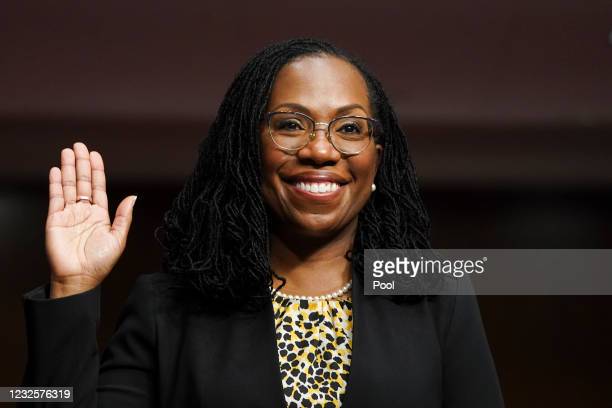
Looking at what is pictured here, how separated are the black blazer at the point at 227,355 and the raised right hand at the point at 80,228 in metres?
0.03

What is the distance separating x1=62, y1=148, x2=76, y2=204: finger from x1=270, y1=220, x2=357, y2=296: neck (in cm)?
31

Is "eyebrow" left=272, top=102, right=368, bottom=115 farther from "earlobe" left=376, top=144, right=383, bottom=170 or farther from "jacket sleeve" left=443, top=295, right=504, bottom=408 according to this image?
"jacket sleeve" left=443, top=295, right=504, bottom=408

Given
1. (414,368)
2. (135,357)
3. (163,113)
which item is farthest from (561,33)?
(135,357)

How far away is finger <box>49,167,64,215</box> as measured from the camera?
1.28m

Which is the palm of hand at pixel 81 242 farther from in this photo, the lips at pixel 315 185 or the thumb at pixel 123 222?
the lips at pixel 315 185

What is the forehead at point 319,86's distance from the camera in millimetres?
1293

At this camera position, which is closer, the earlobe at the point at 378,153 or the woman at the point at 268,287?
the woman at the point at 268,287

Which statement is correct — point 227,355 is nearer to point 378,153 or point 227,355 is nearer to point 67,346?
point 67,346

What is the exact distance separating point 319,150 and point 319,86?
102 mm

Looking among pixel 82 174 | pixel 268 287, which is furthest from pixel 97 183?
pixel 268 287

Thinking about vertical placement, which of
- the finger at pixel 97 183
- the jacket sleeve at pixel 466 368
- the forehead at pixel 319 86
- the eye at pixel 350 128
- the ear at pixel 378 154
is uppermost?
the forehead at pixel 319 86

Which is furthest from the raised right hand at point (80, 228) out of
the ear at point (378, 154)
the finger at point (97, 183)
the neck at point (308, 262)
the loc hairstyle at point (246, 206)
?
the ear at point (378, 154)

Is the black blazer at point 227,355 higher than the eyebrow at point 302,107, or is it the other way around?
the eyebrow at point 302,107

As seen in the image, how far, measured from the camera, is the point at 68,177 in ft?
4.28
